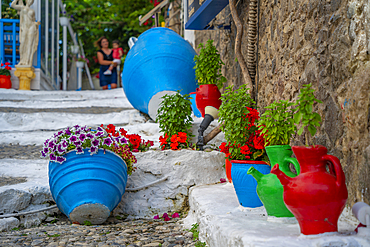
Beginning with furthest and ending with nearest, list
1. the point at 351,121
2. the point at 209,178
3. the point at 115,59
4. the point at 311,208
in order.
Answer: the point at 115,59 < the point at 209,178 < the point at 351,121 < the point at 311,208

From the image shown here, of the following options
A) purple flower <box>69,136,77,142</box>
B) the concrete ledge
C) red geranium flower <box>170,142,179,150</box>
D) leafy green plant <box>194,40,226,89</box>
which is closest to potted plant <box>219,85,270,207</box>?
the concrete ledge

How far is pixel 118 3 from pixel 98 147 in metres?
9.80

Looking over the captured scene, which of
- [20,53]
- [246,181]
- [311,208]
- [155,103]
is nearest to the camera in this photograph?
[311,208]

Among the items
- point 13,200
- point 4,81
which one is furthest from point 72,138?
point 4,81

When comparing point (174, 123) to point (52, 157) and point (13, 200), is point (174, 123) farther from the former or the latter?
point (13, 200)

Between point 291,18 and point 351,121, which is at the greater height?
point 291,18

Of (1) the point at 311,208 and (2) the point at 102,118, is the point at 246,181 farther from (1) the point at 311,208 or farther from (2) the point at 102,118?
(2) the point at 102,118

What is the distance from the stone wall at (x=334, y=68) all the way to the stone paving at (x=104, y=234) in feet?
3.05

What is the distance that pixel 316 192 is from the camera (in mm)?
1185

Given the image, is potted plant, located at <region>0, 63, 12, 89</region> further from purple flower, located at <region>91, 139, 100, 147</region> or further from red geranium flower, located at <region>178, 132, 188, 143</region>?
purple flower, located at <region>91, 139, 100, 147</region>

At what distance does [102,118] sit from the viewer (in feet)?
15.6

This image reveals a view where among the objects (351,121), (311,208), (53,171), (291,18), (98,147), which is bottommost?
(53,171)

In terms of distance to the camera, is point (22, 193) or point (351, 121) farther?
point (22, 193)

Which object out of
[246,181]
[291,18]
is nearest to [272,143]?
[246,181]
